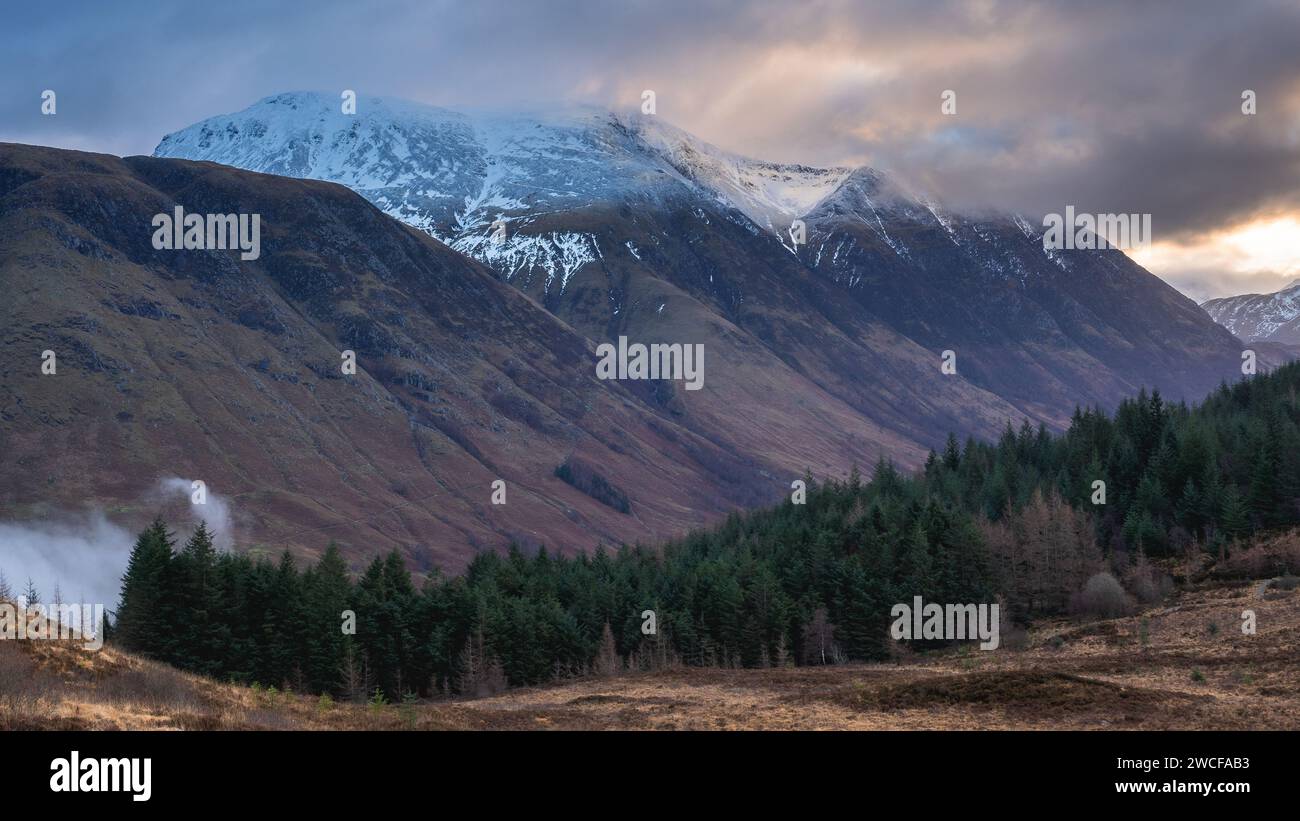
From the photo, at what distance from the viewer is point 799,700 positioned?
41688mm

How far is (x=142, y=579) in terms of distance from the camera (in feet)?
243

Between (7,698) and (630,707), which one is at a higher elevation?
(7,698)

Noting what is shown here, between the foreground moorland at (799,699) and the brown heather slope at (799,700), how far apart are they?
0.21 feet

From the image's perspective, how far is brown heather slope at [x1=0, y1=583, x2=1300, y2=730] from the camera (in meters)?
30.1

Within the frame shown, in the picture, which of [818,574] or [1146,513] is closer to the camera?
[818,574]

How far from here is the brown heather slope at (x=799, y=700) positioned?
30098mm

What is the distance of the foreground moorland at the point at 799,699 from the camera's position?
3017cm

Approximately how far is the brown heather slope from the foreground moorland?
2.6 inches

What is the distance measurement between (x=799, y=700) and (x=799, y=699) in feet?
1.36

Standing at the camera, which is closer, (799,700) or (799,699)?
(799,700)

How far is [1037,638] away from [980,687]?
3557 centimetres
